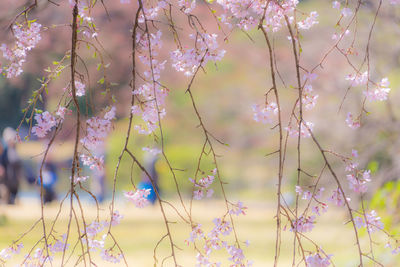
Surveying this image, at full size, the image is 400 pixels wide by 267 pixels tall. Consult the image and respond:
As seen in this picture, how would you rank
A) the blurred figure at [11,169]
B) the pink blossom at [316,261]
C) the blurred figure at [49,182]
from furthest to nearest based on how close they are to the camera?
the blurred figure at [49,182]
the blurred figure at [11,169]
the pink blossom at [316,261]

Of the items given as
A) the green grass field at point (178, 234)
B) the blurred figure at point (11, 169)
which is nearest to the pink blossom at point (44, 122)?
the green grass field at point (178, 234)

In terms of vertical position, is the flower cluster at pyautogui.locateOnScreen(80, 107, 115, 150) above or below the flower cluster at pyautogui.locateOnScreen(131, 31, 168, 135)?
below

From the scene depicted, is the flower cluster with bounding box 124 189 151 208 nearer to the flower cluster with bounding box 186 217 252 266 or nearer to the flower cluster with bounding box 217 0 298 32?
the flower cluster with bounding box 186 217 252 266

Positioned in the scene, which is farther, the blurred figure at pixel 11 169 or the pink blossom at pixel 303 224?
the blurred figure at pixel 11 169

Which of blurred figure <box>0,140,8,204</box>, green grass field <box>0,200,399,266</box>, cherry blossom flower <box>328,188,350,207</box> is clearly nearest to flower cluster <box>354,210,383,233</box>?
cherry blossom flower <box>328,188,350,207</box>

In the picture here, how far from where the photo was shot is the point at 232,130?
1308 centimetres

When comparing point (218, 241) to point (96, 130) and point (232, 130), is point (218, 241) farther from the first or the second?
point (232, 130)

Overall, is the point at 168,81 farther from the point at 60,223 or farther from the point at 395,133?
the point at 395,133

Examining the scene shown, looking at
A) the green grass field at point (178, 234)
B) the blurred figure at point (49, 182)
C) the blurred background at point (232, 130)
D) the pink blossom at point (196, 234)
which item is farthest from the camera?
the blurred figure at point (49, 182)

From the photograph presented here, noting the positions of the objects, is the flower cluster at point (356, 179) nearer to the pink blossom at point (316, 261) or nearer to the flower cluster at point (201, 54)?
the pink blossom at point (316, 261)

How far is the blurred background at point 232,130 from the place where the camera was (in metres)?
4.84

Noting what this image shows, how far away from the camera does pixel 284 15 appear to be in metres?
1.60

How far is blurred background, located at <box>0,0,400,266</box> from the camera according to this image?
4844mm

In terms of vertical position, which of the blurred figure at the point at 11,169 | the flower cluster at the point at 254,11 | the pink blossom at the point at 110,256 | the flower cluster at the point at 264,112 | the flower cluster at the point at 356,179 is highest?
the blurred figure at the point at 11,169
